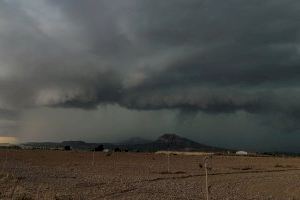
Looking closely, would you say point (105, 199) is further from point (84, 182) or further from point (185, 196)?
point (84, 182)

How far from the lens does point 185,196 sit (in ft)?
Result: 116

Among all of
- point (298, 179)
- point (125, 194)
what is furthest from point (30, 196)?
point (298, 179)

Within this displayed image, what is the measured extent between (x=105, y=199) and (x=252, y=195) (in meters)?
13.6

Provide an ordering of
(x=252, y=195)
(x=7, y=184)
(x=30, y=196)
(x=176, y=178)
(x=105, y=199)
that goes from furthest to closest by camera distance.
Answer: (x=176, y=178) < (x=252, y=195) < (x=7, y=184) < (x=105, y=199) < (x=30, y=196)

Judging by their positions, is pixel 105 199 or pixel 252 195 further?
pixel 252 195

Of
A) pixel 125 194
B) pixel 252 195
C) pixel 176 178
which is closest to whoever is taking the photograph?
pixel 125 194

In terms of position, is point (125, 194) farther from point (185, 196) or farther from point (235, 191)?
point (235, 191)

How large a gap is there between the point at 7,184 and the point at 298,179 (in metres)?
33.1

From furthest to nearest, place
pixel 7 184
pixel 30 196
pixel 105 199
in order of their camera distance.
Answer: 1. pixel 7 184
2. pixel 105 199
3. pixel 30 196

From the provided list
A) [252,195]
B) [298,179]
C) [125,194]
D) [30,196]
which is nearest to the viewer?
[30,196]

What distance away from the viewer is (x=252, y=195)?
39.9m

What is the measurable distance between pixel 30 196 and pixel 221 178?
93.6 feet

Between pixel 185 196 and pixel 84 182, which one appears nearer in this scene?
pixel 185 196

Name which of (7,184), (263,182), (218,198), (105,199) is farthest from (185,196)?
(263,182)
